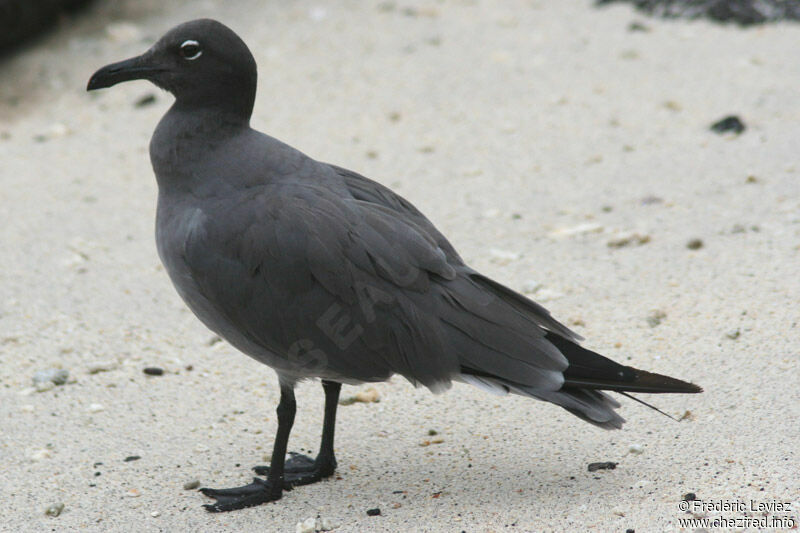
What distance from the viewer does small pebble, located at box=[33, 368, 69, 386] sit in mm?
4734

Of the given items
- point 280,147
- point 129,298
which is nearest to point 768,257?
point 280,147

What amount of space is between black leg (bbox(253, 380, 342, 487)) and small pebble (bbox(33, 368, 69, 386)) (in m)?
1.14

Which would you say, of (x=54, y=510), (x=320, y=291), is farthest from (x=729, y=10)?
(x=54, y=510)

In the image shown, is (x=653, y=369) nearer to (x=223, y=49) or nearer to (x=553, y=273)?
(x=553, y=273)

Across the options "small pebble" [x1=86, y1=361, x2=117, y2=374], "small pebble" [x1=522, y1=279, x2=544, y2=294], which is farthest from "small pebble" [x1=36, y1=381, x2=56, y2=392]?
"small pebble" [x1=522, y1=279, x2=544, y2=294]

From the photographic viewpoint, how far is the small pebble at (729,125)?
6846mm

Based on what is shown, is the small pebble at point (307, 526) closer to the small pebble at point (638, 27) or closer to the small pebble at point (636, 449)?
the small pebble at point (636, 449)

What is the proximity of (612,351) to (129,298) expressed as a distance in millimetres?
2610

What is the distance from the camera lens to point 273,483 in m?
3.99

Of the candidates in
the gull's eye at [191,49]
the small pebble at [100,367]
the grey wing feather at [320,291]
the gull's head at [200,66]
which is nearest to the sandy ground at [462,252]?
the small pebble at [100,367]

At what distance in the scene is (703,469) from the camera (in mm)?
3746

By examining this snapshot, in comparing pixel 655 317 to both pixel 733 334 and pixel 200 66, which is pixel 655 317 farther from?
pixel 200 66

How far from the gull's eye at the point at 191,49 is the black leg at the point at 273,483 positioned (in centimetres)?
134

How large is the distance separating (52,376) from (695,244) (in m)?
3.36
